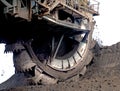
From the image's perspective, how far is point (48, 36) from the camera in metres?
19.1

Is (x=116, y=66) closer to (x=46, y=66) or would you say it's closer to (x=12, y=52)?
(x=46, y=66)

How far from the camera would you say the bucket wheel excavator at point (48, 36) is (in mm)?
15386

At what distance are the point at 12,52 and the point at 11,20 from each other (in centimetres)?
224

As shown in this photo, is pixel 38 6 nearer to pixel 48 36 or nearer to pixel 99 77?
pixel 48 36

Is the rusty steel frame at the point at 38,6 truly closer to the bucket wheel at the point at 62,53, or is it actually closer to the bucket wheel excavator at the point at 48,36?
the bucket wheel excavator at the point at 48,36

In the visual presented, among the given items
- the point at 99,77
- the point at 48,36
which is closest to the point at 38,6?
the point at 48,36

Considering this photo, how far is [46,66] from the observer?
18.3 meters

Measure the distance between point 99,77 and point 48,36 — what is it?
125 inches

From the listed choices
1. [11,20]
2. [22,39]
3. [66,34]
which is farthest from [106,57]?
[11,20]

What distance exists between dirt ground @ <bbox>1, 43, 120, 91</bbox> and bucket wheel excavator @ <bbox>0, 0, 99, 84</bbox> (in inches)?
23.9

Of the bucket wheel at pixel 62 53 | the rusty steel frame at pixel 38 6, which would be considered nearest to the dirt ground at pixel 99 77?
the bucket wheel at pixel 62 53

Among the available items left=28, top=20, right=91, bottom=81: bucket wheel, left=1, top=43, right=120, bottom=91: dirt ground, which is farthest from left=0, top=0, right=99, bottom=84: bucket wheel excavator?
left=1, top=43, right=120, bottom=91: dirt ground

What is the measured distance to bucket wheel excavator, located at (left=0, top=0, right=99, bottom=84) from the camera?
1539 cm

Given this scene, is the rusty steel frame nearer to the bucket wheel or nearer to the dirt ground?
the bucket wheel
